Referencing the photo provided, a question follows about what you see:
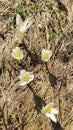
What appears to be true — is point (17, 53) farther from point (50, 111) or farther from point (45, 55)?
point (50, 111)

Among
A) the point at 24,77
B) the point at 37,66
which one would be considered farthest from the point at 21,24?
the point at 24,77

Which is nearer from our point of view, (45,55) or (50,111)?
(50,111)

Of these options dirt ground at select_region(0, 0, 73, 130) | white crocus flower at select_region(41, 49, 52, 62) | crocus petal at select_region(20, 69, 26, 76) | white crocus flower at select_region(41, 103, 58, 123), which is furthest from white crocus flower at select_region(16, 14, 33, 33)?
white crocus flower at select_region(41, 103, 58, 123)

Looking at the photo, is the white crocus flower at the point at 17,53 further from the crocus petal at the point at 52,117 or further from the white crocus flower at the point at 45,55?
the crocus petal at the point at 52,117

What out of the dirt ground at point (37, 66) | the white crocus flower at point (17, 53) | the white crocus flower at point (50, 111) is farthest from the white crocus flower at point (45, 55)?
the white crocus flower at point (50, 111)

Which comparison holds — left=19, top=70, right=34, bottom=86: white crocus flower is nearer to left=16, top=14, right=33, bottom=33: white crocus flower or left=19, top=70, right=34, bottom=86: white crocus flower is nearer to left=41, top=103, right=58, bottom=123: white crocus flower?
left=41, top=103, right=58, bottom=123: white crocus flower
